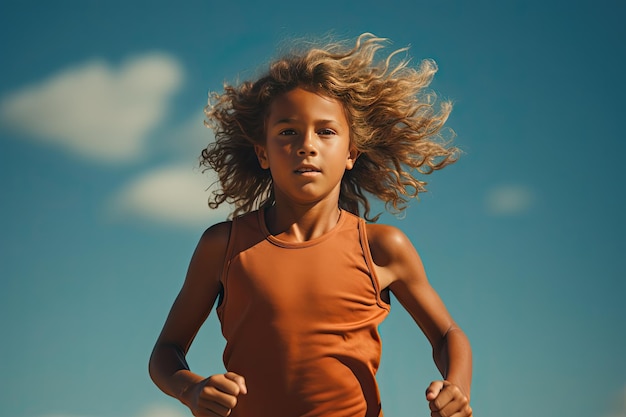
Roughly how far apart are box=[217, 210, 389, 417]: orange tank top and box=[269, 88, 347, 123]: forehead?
0.49m

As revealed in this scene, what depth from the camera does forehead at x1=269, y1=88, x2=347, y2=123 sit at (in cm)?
305

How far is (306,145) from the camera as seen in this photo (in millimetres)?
2963

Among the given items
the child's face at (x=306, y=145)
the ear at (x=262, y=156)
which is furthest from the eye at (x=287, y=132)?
the ear at (x=262, y=156)

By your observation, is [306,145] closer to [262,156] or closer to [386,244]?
[262,156]

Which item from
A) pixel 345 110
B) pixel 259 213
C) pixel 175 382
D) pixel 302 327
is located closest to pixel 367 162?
pixel 345 110

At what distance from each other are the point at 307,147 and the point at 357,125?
39 cm

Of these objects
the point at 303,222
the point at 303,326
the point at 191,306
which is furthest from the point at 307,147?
the point at 191,306

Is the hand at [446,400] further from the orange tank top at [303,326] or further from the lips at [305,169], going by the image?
the lips at [305,169]

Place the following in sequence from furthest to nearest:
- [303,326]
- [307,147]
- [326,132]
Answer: [326,132], [307,147], [303,326]

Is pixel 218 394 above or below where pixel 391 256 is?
below

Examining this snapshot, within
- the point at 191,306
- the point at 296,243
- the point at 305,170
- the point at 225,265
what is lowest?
the point at 191,306

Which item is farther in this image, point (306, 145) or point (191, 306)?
point (191, 306)

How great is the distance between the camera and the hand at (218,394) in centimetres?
251

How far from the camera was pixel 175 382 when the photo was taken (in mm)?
2818
